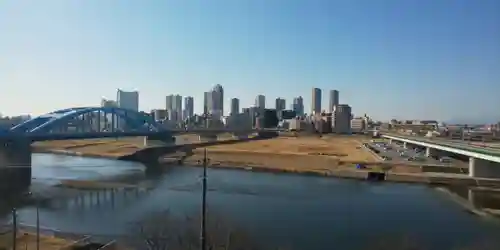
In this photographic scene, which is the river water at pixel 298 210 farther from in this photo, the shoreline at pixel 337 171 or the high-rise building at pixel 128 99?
the high-rise building at pixel 128 99

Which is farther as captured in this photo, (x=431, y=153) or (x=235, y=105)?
(x=235, y=105)

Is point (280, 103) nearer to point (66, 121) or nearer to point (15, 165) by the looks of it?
point (66, 121)

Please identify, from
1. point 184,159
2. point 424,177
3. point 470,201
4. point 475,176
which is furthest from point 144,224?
point 184,159

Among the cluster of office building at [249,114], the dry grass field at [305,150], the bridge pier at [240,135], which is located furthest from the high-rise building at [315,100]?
the dry grass field at [305,150]

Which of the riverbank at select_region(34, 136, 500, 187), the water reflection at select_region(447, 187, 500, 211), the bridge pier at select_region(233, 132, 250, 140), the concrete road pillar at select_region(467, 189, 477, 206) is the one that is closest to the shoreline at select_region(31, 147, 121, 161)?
the riverbank at select_region(34, 136, 500, 187)

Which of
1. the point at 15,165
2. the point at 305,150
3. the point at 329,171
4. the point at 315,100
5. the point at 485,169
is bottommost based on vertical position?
the point at 329,171

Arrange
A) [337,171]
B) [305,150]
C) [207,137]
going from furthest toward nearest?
[207,137] → [305,150] → [337,171]

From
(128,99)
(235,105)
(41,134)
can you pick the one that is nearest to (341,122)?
(235,105)
